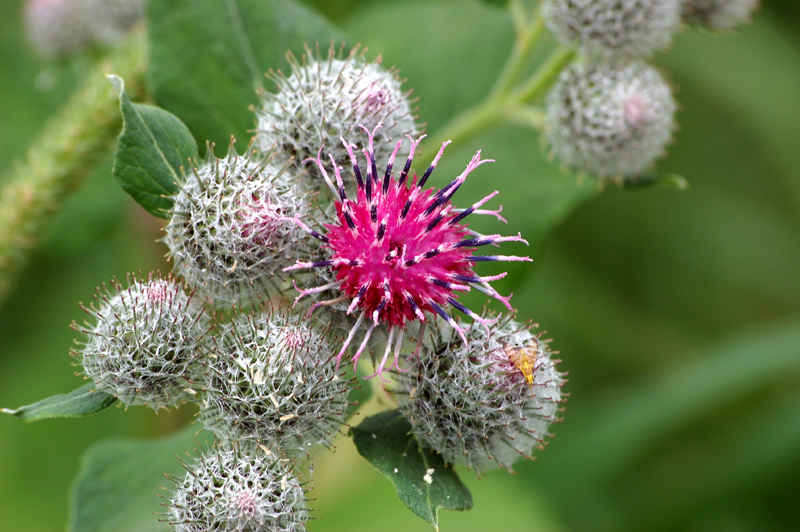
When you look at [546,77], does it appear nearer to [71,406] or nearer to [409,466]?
[409,466]

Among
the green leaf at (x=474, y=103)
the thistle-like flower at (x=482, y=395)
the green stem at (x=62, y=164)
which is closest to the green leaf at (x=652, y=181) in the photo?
the green leaf at (x=474, y=103)

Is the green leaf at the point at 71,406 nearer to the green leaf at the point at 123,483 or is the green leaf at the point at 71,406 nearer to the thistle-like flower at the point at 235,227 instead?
the thistle-like flower at the point at 235,227

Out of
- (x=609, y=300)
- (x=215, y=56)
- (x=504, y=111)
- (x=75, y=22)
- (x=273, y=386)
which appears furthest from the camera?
(x=609, y=300)

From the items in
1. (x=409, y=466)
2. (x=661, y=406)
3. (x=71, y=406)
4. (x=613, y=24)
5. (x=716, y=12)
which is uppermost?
(x=716, y=12)

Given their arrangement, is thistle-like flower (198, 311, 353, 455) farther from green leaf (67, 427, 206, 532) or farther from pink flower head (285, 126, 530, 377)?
green leaf (67, 427, 206, 532)

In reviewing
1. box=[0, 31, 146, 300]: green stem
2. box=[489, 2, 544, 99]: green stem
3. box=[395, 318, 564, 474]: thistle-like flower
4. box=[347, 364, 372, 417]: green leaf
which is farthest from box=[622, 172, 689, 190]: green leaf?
box=[0, 31, 146, 300]: green stem

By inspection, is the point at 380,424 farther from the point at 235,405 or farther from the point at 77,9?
the point at 77,9

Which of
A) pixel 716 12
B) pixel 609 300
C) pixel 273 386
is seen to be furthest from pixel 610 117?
pixel 609 300

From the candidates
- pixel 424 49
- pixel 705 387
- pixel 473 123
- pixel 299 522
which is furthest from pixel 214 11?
pixel 705 387
